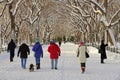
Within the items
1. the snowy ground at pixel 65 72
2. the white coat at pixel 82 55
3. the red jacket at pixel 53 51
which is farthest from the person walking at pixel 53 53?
the white coat at pixel 82 55

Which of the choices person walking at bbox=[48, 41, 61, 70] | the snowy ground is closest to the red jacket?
person walking at bbox=[48, 41, 61, 70]

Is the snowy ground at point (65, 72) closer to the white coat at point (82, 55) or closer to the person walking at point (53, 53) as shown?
the person walking at point (53, 53)

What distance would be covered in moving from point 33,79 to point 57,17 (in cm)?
9070

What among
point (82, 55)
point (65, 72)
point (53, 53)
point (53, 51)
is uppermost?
point (53, 51)

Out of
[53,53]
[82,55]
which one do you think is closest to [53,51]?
[53,53]

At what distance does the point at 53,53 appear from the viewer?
20.8m

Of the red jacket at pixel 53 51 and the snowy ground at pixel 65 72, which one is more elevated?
the red jacket at pixel 53 51

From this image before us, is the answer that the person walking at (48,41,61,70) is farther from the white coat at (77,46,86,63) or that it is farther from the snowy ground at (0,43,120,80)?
the white coat at (77,46,86,63)

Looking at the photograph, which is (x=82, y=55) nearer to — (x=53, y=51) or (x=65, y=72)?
(x=65, y=72)

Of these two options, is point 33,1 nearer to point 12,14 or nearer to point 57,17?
point 12,14

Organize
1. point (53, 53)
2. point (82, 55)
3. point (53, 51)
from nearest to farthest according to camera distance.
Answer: point (82, 55) → point (53, 53) → point (53, 51)

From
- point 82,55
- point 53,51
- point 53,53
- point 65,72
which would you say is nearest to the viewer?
point 65,72

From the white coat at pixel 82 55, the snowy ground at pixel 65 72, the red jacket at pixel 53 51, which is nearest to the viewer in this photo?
the snowy ground at pixel 65 72

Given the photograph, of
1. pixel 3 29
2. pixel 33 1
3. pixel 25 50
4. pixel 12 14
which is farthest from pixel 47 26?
pixel 25 50
